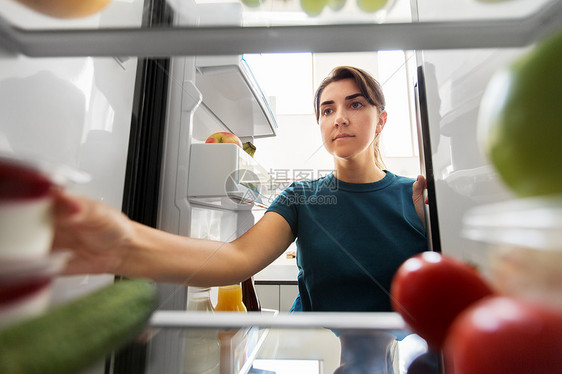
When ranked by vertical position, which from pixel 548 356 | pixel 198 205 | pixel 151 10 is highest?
pixel 151 10

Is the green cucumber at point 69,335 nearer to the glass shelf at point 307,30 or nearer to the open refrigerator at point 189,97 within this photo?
the open refrigerator at point 189,97

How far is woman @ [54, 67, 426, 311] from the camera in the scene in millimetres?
659

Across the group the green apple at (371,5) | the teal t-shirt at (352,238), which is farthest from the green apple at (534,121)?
the teal t-shirt at (352,238)

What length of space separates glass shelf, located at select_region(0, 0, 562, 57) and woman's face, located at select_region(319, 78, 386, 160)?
0.46 metres

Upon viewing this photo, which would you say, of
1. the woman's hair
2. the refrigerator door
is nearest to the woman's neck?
the woman's hair

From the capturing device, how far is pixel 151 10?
50cm

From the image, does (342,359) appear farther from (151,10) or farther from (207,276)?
(151,10)

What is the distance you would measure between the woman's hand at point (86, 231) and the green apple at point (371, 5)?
0.76ft

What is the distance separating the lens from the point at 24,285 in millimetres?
112

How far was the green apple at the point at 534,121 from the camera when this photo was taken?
0.11m

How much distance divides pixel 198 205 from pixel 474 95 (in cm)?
60

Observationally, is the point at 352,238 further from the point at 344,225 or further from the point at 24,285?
the point at 24,285

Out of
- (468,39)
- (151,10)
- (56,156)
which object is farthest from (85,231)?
(151,10)

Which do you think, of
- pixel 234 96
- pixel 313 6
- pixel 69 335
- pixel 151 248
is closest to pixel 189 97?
Answer: pixel 234 96
